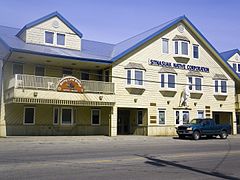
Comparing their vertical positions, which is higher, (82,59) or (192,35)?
(192,35)

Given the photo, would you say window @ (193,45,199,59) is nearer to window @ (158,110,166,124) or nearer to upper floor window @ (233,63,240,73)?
window @ (158,110,166,124)

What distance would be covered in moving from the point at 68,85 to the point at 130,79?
6470 millimetres

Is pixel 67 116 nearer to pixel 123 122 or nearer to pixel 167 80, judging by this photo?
pixel 123 122

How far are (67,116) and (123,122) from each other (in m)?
6.56

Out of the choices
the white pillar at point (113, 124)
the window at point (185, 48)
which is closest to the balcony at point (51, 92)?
the white pillar at point (113, 124)

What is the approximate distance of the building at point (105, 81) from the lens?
84.7 feet

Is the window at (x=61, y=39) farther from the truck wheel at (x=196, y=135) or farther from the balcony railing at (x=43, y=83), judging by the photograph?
the truck wheel at (x=196, y=135)

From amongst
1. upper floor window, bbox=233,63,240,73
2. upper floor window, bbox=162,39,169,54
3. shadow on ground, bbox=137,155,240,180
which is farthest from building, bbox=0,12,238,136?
shadow on ground, bbox=137,155,240,180

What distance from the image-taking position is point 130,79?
29.6 m

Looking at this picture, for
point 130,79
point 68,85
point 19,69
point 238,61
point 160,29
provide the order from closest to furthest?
point 68,85 → point 19,69 → point 130,79 → point 160,29 → point 238,61

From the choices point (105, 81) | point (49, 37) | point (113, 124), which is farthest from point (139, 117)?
point (49, 37)

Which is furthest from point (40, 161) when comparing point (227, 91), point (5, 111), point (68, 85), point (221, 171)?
→ point (227, 91)

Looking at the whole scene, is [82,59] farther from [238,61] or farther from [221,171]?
[238,61]

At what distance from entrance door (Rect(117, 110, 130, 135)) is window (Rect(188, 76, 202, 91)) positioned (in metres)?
7.08
